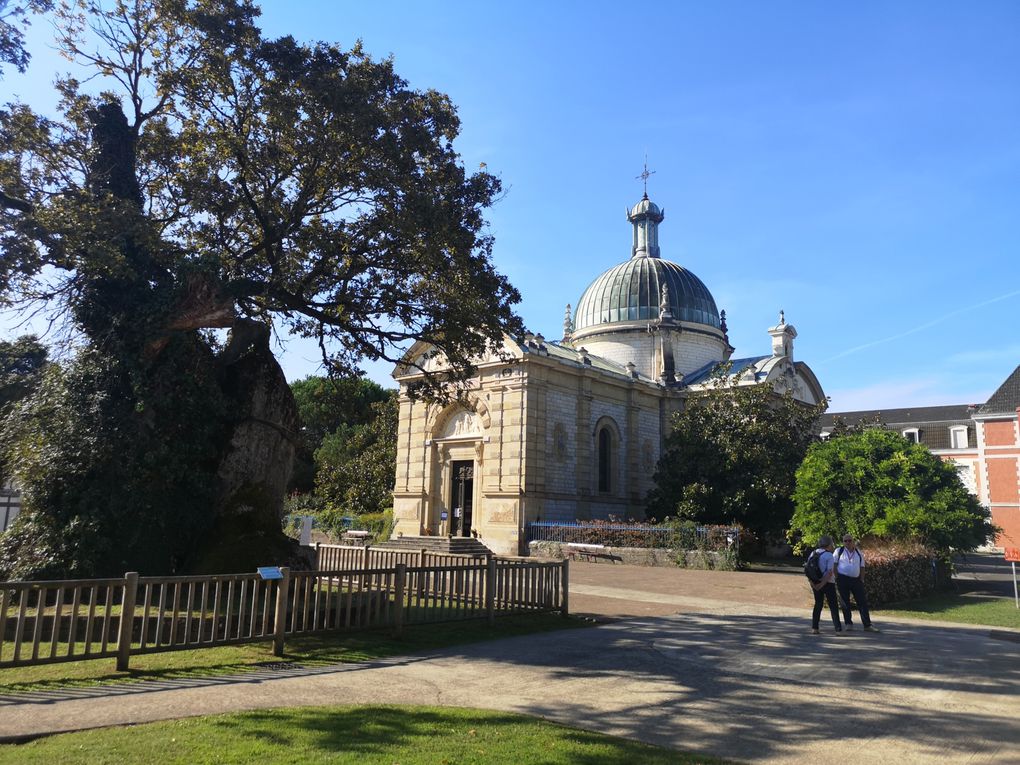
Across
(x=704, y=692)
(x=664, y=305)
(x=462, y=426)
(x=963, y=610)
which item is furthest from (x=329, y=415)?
(x=664, y=305)

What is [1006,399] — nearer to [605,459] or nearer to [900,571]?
[605,459]

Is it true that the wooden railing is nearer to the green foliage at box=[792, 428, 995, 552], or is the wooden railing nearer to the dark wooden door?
the green foliage at box=[792, 428, 995, 552]

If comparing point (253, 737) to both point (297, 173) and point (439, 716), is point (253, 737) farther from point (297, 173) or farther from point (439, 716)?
point (297, 173)

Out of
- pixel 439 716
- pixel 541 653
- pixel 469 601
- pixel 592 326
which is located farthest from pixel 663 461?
pixel 439 716

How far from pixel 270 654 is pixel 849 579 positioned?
8.85 meters

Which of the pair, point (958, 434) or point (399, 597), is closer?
point (399, 597)

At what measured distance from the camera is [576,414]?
32.1 m

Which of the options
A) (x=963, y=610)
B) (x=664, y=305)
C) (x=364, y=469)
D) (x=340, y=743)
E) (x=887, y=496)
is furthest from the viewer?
(x=664, y=305)

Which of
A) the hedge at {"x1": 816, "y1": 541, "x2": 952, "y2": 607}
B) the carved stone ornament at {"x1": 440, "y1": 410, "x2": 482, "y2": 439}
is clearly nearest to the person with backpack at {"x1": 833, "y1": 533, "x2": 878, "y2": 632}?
the hedge at {"x1": 816, "y1": 541, "x2": 952, "y2": 607}

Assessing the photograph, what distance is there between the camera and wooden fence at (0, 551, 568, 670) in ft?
23.2

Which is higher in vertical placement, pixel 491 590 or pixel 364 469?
pixel 364 469

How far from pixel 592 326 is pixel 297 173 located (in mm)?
30265

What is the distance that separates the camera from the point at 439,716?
5934mm

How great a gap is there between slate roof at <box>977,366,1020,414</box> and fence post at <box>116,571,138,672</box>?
4481 cm
